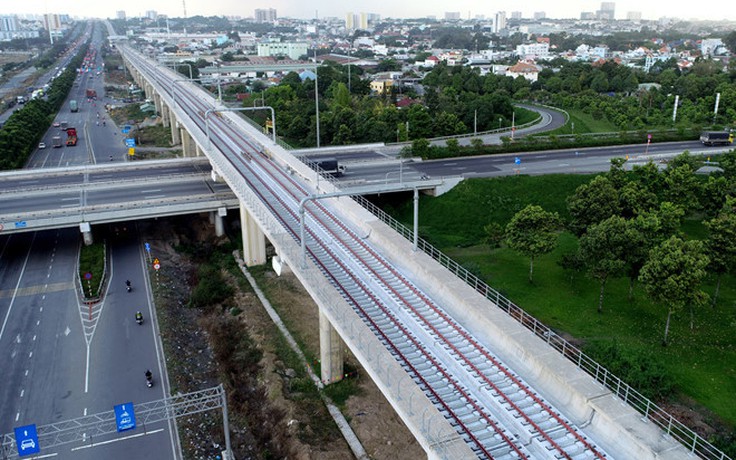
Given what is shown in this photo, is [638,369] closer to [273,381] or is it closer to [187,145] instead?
[273,381]

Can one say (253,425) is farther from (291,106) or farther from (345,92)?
(345,92)

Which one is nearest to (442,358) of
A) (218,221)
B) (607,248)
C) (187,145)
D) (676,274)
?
(676,274)

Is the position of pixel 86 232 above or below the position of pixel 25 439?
below

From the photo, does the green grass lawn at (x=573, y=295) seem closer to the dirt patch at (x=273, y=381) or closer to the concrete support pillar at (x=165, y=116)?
the dirt patch at (x=273, y=381)

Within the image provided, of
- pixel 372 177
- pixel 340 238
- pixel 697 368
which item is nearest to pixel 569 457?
pixel 697 368

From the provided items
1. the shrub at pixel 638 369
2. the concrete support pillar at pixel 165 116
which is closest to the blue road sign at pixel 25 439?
the shrub at pixel 638 369

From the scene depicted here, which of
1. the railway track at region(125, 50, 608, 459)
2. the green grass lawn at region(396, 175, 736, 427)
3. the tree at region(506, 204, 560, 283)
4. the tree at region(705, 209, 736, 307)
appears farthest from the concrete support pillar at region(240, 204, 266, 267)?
the tree at region(705, 209, 736, 307)
